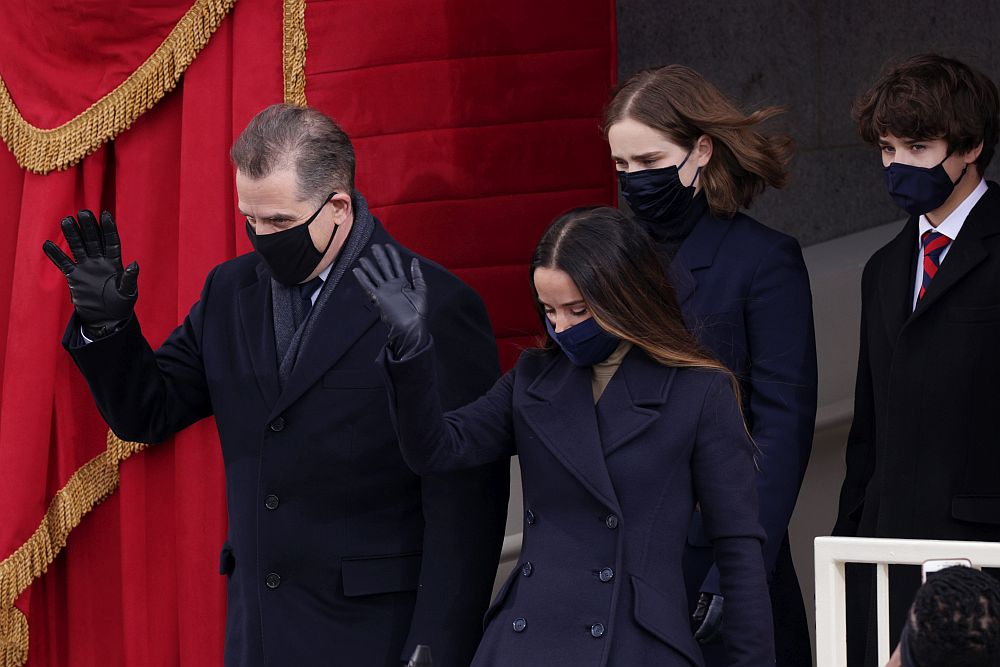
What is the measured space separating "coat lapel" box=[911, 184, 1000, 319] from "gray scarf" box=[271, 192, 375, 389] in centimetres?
86

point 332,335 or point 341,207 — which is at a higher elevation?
point 341,207

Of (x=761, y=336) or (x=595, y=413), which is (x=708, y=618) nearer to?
(x=595, y=413)

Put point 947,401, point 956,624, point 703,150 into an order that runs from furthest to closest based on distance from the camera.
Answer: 1. point 703,150
2. point 947,401
3. point 956,624

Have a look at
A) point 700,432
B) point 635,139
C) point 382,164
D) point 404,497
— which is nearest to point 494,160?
point 382,164

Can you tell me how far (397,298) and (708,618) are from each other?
637 millimetres

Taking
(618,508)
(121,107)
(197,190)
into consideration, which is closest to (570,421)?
(618,508)

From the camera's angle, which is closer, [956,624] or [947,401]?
[956,624]

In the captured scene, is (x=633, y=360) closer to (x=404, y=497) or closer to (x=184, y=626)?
(x=404, y=497)

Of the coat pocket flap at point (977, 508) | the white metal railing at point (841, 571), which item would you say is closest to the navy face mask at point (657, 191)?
the coat pocket flap at point (977, 508)

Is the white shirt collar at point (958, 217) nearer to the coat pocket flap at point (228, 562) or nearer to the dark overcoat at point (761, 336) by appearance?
the dark overcoat at point (761, 336)

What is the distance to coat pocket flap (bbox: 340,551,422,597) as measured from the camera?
7.57 ft

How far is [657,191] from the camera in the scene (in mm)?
2502

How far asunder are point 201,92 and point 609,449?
3.96 feet

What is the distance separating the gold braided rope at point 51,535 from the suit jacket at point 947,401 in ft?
4.53
